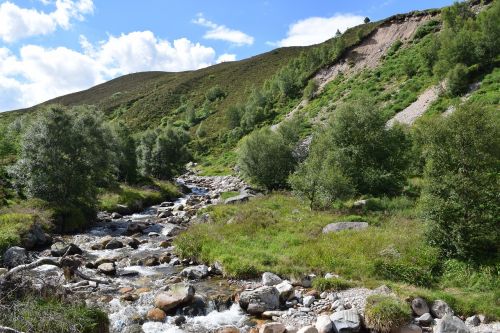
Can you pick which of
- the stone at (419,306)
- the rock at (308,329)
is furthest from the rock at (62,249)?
the stone at (419,306)

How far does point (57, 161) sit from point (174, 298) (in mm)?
24114

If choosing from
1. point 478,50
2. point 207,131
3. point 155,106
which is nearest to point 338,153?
point 478,50

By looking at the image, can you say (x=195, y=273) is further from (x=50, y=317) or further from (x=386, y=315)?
(x=50, y=317)

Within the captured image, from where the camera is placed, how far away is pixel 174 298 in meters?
16.6

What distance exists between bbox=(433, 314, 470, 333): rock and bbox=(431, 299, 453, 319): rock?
1.01 metres

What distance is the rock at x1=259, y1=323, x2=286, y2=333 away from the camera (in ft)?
46.3

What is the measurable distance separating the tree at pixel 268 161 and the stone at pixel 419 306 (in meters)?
35.4

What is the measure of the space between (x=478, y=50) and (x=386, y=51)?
125 feet

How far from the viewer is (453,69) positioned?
57.3 m

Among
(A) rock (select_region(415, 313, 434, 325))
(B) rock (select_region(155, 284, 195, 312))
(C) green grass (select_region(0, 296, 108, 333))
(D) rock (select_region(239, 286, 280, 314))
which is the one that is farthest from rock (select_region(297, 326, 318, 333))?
(C) green grass (select_region(0, 296, 108, 333))

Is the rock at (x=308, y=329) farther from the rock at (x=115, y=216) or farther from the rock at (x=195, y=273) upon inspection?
the rock at (x=115, y=216)

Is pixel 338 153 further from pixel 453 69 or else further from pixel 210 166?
pixel 210 166

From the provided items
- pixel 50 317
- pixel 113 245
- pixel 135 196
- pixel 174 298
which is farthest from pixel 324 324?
pixel 135 196

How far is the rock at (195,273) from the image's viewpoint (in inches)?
824
